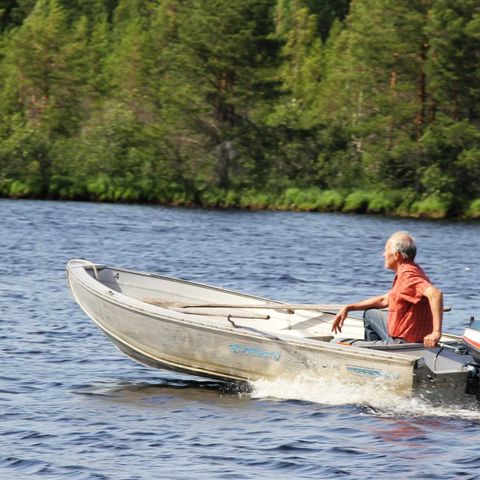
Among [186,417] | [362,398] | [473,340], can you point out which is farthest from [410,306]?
[186,417]

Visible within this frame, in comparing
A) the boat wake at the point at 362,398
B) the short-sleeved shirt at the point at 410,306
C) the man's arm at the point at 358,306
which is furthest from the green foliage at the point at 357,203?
the short-sleeved shirt at the point at 410,306

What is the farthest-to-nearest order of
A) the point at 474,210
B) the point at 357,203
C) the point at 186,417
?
the point at 357,203
the point at 474,210
the point at 186,417

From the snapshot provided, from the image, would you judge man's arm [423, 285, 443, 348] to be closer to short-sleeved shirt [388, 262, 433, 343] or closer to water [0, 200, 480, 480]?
short-sleeved shirt [388, 262, 433, 343]

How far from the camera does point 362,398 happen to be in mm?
11750

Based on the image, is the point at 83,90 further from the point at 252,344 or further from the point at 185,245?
the point at 252,344

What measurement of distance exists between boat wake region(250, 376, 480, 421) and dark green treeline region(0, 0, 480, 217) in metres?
37.6

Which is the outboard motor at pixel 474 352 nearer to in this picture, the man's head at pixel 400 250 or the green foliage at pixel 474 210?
the man's head at pixel 400 250

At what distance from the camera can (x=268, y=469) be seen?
9.88 metres

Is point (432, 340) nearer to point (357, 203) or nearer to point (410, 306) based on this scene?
point (410, 306)

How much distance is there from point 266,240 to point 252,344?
71.0 ft

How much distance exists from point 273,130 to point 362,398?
44077 mm

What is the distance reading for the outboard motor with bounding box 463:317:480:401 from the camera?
444 inches

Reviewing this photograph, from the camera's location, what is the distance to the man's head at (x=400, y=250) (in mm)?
11703

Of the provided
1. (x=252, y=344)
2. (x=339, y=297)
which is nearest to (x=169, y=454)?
(x=252, y=344)
